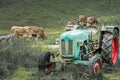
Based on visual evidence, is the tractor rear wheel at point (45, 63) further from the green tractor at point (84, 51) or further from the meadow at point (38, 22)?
the meadow at point (38, 22)

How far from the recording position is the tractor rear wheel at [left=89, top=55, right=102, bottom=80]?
1181 cm

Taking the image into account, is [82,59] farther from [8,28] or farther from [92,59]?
[8,28]

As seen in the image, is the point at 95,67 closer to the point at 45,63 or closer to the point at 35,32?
the point at 45,63

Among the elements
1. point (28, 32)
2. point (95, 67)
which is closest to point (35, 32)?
point (28, 32)

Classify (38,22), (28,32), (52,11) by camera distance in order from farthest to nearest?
(52,11)
(38,22)
(28,32)

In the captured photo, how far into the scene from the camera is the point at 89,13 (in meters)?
35.2

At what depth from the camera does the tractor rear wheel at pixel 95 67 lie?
1181 centimetres

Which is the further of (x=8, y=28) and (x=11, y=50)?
(x=8, y=28)

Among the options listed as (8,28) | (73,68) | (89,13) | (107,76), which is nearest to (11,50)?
(73,68)

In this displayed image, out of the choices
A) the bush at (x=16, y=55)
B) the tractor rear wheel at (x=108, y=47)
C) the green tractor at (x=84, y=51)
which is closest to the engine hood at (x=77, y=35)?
the green tractor at (x=84, y=51)

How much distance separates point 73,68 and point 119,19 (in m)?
16.6

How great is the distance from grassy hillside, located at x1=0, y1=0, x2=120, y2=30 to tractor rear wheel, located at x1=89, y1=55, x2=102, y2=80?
1582 centimetres

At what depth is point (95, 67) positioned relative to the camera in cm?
1205

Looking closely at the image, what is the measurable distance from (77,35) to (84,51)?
0.59 m
